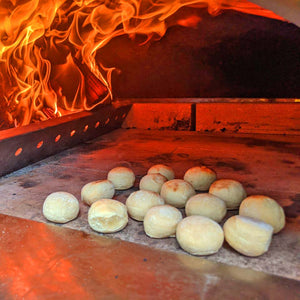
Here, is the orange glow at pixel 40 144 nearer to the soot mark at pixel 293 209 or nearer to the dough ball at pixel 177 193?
the dough ball at pixel 177 193

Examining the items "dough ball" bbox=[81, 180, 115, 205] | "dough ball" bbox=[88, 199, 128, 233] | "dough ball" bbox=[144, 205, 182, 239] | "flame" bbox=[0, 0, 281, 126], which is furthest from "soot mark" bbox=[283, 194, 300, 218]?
"flame" bbox=[0, 0, 281, 126]

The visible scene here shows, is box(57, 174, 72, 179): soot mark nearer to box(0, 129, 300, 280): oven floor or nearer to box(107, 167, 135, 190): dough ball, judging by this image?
box(0, 129, 300, 280): oven floor

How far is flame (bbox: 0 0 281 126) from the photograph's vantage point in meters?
4.21

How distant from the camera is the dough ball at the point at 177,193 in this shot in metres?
A: 1.59

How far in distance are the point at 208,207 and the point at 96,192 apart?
0.59m

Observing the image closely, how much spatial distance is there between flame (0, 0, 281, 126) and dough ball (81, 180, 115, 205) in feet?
7.84

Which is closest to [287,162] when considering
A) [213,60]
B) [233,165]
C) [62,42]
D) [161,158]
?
[233,165]

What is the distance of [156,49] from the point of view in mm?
4586

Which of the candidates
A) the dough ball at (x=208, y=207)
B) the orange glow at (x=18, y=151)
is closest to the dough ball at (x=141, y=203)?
the dough ball at (x=208, y=207)

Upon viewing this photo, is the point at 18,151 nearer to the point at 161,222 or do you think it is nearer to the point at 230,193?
the point at 161,222

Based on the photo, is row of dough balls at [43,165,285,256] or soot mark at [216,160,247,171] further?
soot mark at [216,160,247,171]

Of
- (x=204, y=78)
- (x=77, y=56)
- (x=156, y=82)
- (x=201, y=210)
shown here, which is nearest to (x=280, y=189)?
(x=201, y=210)

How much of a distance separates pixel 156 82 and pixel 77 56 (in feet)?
4.08

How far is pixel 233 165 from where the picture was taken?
232 centimetres
